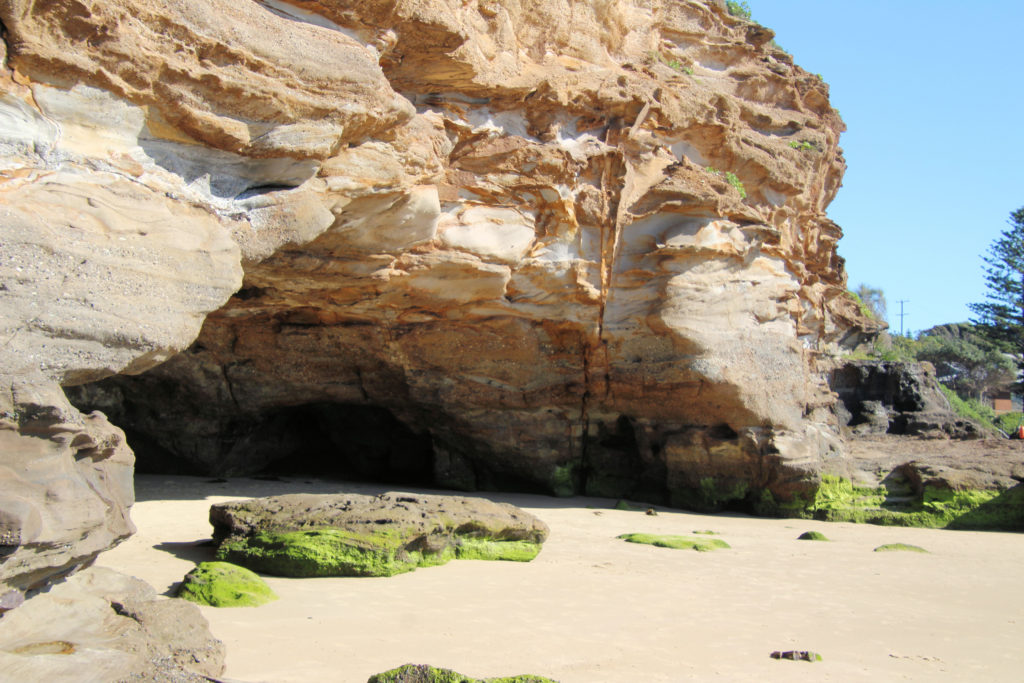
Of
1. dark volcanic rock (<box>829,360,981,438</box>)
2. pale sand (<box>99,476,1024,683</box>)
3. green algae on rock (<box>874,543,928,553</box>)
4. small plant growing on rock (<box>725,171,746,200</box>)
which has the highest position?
small plant growing on rock (<box>725,171,746,200</box>)

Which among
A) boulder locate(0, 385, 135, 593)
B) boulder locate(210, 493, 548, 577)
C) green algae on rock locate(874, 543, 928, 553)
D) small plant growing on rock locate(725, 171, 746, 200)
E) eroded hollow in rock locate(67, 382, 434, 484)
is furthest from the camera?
small plant growing on rock locate(725, 171, 746, 200)

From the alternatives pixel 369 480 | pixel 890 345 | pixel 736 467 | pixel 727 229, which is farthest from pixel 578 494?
pixel 890 345

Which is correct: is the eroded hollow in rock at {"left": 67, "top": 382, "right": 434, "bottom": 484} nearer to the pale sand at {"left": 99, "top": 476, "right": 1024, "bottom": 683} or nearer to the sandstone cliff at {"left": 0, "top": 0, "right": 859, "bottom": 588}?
the sandstone cliff at {"left": 0, "top": 0, "right": 859, "bottom": 588}

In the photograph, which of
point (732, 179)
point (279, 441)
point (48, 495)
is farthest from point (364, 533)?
point (732, 179)

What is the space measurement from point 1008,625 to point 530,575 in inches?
134

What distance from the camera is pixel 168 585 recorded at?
5305 mm

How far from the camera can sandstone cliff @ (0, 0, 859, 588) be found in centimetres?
526

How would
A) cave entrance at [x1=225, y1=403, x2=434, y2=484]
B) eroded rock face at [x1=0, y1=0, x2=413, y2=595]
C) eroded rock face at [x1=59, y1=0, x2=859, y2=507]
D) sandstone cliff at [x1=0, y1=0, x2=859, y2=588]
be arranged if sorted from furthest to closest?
cave entrance at [x1=225, y1=403, x2=434, y2=484]
eroded rock face at [x1=59, y1=0, x2=859, y2=507]
sandstone cliff at [x1=0, y1=0, x2=859, y2=588]
eroded rock face at [x1=0, y1=0, x2=413, y2=595]

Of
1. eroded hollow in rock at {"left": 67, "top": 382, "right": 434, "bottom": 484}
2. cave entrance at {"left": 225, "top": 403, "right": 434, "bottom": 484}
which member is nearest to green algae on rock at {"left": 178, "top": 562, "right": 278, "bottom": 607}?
eroded hollow in rock at {"left": 67, "top": 382, "right": 434, "bottom": 484}

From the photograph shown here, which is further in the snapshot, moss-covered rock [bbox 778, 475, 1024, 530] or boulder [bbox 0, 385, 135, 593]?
moss-covered rock [bbox 778, 475, 1024, 530]

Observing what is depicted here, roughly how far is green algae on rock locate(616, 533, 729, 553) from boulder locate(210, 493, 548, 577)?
1.32 m

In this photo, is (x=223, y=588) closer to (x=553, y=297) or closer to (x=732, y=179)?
(x=553, y=297)

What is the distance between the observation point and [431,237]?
9047 millimetres

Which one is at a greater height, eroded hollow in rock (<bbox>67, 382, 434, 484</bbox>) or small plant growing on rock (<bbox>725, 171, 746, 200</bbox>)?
small plant growing on rock (<bbox>725, 171, 746, 200</bbox>)
